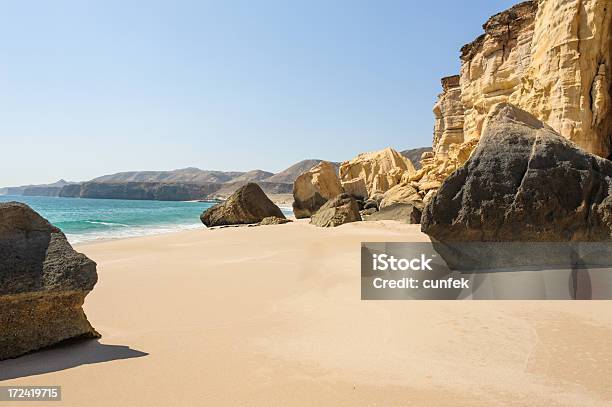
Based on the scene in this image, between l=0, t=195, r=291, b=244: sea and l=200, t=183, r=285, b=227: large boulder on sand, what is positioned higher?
l=200, t=183, r=285, b=227: large boulder on sand

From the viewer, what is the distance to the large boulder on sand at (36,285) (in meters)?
2.95

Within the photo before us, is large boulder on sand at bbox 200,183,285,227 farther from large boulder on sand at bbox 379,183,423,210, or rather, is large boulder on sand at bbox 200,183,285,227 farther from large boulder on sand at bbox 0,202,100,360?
large boulder on sand at bbox 0,202,100,360

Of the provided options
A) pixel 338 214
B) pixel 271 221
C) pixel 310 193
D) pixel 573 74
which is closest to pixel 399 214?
pixel 338 214

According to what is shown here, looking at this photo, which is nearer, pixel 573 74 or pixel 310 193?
pixel 573 74

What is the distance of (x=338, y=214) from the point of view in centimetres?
1492

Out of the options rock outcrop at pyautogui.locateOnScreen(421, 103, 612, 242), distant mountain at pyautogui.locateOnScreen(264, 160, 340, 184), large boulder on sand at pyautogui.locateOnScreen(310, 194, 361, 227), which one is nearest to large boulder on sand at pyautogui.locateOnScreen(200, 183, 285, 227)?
large boulder on sand at pyautogui.locateOnScreen(310, 194, 361, 227)

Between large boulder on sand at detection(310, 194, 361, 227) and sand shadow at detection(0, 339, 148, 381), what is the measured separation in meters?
11.6

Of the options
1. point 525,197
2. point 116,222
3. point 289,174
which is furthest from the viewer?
point 289,174

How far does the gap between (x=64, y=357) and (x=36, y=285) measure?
0.57m

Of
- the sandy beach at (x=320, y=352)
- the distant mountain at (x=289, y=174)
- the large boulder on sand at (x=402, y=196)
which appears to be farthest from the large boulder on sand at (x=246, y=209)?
the distant mountain at (x=289, y=174)

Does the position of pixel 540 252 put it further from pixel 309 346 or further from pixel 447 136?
pixel 447 136

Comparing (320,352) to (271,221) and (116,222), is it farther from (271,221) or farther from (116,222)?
(116,222)

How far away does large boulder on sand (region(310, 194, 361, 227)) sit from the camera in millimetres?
14648

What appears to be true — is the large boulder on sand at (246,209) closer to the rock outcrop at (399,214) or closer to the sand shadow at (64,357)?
the rock outcrop at (399,214)
